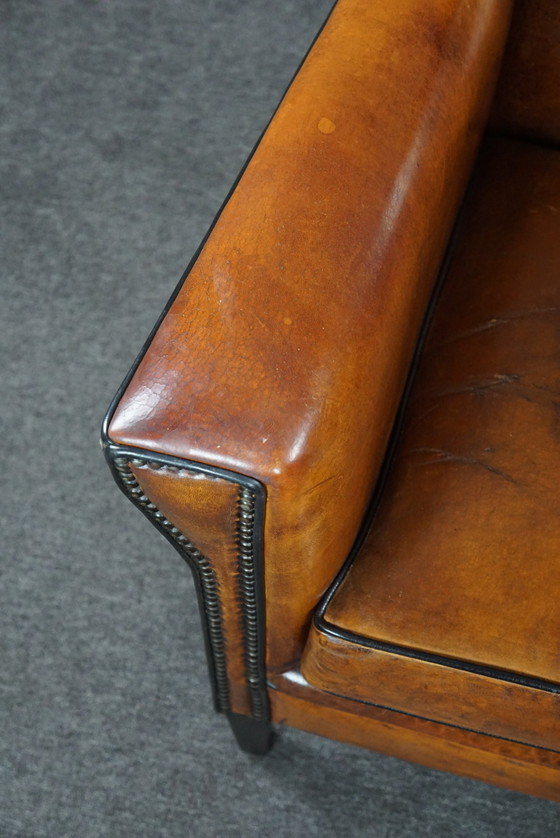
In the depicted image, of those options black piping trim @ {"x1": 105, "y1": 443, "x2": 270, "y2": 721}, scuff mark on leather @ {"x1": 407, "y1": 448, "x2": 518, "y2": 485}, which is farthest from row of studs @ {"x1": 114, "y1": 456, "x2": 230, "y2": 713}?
scuff mark on leather @ {"x1": 407, "y1": 448, "x2": 518, "y2": 485}

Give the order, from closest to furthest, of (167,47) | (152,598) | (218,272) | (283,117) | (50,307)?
(218,272), (283,117), (152,598), (50,307), (167,47)

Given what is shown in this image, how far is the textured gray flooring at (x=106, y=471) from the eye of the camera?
113cm

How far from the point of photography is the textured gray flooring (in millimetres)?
1133

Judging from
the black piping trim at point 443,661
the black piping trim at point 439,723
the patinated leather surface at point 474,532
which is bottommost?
the black piping trim at point 439,723

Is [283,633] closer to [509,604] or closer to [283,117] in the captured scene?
[509,604]

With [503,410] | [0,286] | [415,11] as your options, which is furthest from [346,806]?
[0,286]

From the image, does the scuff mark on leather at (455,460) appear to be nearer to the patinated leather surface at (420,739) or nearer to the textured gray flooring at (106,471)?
the patinated leather surface at (420,739)

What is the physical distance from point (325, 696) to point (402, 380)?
34 centimetres

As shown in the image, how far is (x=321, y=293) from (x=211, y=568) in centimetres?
27

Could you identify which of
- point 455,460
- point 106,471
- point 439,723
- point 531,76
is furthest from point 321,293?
point 106,471

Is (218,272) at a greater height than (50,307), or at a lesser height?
greater

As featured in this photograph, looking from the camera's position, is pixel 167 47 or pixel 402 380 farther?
pixel 167 47

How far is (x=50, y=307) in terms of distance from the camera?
62.2 inches

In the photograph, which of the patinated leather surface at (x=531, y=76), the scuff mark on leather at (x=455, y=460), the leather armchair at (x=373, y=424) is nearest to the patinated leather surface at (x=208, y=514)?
the leather armchair at (x=373, y=424)
